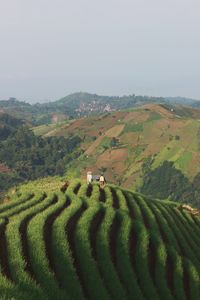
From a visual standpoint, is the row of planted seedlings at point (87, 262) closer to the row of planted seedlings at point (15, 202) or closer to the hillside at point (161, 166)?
the row of planted seedlings at point (15, 202)

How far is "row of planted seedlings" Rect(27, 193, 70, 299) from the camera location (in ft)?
43.6

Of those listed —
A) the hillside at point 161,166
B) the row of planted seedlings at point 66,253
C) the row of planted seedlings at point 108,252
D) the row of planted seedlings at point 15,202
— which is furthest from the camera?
the hillside at point 161,166

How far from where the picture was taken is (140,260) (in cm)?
2108

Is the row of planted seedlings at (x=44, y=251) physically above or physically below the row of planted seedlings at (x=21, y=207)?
above

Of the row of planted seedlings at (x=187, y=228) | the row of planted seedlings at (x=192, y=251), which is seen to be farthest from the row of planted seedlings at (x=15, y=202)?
the row of planted seedlings at (x=187, y=228)

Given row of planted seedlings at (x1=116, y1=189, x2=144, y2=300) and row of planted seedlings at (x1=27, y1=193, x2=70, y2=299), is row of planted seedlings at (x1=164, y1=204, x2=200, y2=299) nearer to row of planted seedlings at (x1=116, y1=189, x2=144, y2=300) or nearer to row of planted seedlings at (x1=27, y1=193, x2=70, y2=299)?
row of planted seedlings at (x1=116, y1=189, x2=144, y2=300)

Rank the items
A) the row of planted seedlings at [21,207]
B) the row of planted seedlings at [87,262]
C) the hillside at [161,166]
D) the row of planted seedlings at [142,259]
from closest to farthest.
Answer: the row of planted seedlings at [87,262], the row of planted seedlings at [142,259], the row of planted seedlings at [21,207], the hillside at [161,166]

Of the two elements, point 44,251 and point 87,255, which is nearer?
point 44,251

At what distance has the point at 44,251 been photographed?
16.9m

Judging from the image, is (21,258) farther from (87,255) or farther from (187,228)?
(187,228)

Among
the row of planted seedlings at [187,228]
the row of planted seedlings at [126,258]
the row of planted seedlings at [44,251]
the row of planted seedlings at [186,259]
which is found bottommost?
the row of planted seedlings at [187,228]

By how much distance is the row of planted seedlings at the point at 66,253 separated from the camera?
583 inches

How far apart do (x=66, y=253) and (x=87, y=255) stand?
111 cm

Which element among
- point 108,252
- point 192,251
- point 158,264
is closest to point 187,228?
point 192,251
